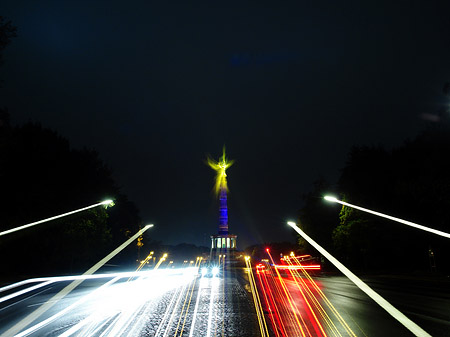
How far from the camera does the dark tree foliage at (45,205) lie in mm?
29562

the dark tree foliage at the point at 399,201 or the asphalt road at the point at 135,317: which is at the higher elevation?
the dark tree foliage at the point at 399,201

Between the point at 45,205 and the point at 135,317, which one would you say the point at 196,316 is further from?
the point at 45,205

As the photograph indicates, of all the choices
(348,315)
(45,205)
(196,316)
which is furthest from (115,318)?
(45,205)

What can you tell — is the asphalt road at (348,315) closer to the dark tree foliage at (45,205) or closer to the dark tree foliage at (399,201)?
the dark tree foliage at (399,201)

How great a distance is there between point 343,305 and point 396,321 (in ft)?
9.47

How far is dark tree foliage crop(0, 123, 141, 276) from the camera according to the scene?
2956cm

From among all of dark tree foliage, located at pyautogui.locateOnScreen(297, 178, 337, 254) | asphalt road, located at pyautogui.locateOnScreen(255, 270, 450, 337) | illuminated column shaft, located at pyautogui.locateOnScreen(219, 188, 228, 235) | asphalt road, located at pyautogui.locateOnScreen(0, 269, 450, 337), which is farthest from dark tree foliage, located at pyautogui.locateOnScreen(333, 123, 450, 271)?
illuminated column shaft, located at pyautogui.locateOnScreen(219, 188, 228, 235)

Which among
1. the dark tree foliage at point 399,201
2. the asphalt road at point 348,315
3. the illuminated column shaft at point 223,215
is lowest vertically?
the asphalt road at point 348,315

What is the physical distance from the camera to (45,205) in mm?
31281

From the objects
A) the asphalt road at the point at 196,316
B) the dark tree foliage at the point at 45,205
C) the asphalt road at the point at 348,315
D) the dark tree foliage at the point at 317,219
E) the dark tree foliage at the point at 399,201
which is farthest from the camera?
the dark tree foliage at the point at 317,219

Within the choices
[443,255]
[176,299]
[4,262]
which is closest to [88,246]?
[4,262]

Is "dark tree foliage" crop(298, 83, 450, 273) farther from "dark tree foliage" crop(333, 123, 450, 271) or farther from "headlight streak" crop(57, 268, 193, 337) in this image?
"headlight streak" crop(57, 268, 193, 337)

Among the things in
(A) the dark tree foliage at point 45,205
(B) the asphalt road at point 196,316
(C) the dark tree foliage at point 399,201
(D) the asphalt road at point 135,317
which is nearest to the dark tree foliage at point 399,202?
(C) the dark tree foliage at point 399,201

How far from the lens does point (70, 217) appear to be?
109 feet
